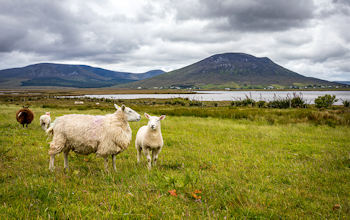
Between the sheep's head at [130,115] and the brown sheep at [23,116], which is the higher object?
the sheep's head at [130,115]

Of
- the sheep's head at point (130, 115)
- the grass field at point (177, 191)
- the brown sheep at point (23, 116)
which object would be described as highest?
the sheep's head at point (130, 115)

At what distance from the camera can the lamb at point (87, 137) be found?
5965mm

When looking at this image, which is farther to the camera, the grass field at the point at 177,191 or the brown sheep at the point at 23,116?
the brown sheep at the point at 23,116

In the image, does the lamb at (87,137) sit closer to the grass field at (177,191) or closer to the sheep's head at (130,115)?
the sheep's head at (130,115)

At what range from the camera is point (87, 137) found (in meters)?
5.98

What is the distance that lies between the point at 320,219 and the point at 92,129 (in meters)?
6.12

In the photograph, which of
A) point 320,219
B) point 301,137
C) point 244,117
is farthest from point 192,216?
point 244,117

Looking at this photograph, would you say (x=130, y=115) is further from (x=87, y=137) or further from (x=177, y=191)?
(x=177, y=191)

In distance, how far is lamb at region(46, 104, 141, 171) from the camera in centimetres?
596

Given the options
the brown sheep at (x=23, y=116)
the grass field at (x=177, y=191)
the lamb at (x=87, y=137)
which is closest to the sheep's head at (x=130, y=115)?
the lamb at (x=87, y=137)

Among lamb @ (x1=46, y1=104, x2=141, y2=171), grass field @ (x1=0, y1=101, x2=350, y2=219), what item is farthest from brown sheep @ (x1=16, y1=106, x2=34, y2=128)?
lamb @ (x1=46, y1=104, x2=141, y2=171)

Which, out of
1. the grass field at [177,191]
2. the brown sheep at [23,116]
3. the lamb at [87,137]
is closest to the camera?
the grass field at [177,191]

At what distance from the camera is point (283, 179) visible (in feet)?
18.0

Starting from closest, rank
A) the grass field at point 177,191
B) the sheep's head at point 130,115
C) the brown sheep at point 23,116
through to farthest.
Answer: the grass field at point 177,191 < the sheep's head at point 130,115 < the brown sheep at point 23,116
